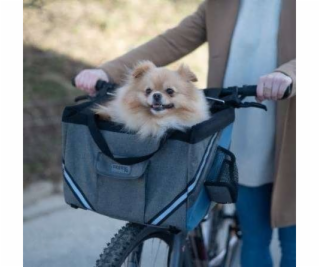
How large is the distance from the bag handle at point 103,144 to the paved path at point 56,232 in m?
1.22

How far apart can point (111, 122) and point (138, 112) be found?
10 centimetres

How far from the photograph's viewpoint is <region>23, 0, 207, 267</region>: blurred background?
3482mm

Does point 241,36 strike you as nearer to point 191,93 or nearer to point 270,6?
point 270,6

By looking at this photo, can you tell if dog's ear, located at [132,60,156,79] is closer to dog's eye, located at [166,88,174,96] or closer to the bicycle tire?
dog's eye, located at [166,88,174,96]

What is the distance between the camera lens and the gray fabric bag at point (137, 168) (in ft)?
5.13

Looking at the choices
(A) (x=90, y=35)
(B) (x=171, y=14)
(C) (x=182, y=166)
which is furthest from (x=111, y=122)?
(B) (x=171, y=14)

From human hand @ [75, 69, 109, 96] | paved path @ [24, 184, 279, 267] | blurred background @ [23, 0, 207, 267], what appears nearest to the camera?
human hand @ [75, 69, 109, 96]

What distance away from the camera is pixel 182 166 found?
1554mm

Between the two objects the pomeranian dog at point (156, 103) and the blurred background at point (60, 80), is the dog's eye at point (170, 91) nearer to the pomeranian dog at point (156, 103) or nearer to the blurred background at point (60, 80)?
the pomeranian dog at point (156, 103)

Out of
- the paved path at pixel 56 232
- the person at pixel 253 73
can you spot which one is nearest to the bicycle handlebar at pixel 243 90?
the person at pixel 253 73

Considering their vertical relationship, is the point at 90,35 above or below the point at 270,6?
above

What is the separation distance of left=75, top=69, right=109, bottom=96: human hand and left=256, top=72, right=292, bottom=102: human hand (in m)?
0.69

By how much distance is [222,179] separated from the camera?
169 centimetres

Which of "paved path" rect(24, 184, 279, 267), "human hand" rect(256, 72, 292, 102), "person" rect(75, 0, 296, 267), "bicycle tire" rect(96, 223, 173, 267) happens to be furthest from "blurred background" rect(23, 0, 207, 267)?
"human hand" rect(256, 72, 292, 102)
